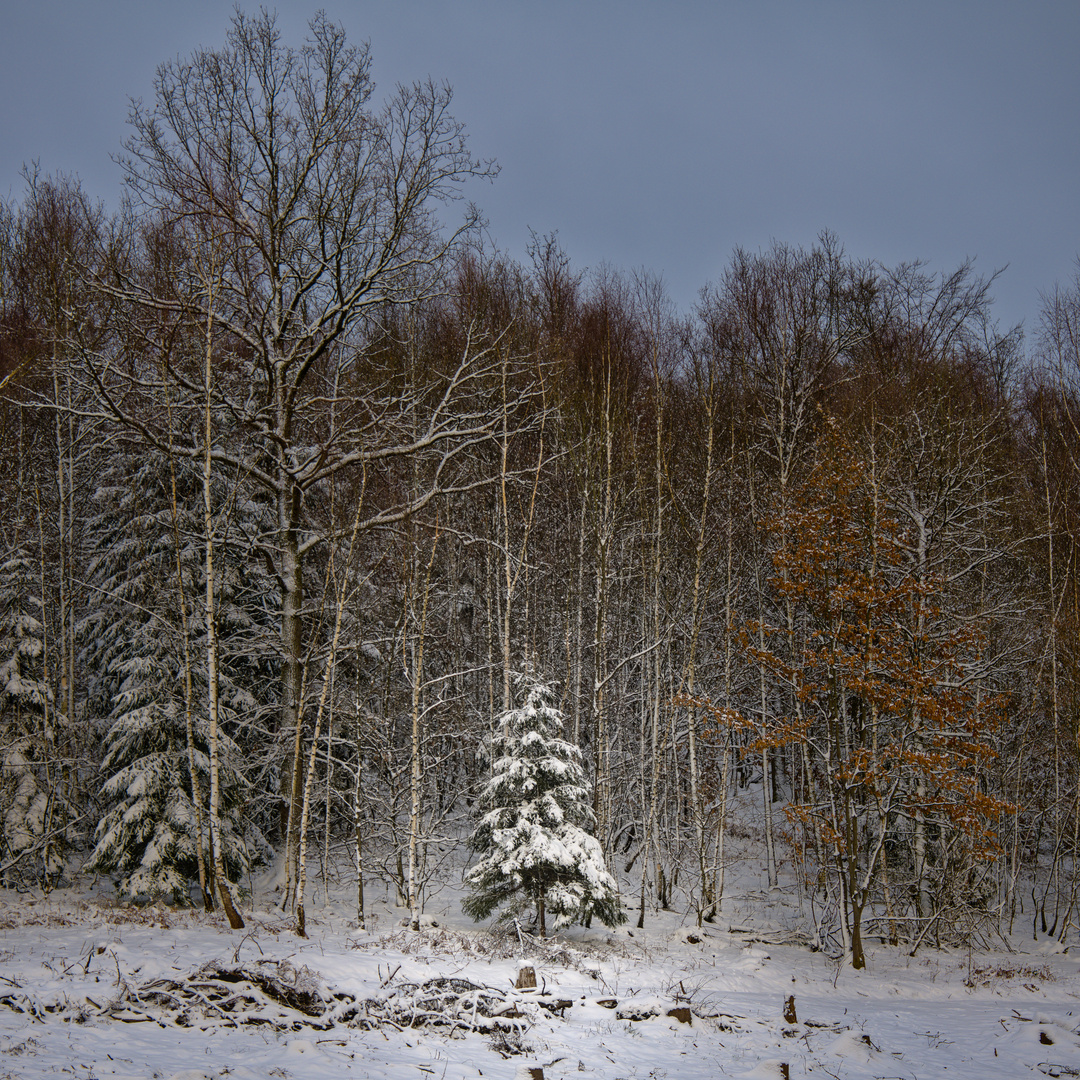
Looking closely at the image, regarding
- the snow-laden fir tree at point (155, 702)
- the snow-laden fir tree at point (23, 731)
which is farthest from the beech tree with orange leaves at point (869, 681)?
the snow-laden fir tree at point (23, 731)

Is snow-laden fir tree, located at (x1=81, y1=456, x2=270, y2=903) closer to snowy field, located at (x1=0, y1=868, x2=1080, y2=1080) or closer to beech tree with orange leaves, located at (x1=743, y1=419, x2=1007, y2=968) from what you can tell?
snowy field, located at (x1=0, y1=868, x2=1080, y2=1080)

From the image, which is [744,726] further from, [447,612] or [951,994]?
[447,612]

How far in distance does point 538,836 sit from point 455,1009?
2.96 meters

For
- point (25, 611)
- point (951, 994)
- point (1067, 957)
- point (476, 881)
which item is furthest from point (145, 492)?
point (1067, 957)

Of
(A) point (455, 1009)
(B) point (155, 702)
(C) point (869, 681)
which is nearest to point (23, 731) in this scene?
(B) point (155, 702)

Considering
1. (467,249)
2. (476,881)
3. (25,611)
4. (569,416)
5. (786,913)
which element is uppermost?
(467,249)

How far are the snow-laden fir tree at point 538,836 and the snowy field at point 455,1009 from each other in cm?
54

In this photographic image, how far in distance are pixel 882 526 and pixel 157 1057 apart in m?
11.1

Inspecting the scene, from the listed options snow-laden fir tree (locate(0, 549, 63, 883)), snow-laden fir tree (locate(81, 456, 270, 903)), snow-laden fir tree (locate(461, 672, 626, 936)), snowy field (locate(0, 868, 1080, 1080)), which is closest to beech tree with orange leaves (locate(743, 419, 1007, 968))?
snowy field (locate(0, 868, 1080, 1080))

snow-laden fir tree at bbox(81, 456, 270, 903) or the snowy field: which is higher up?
snow-laden fir tree at bbox(81, 456, 270, 903)

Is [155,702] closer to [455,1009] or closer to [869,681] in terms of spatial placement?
[455,1009]

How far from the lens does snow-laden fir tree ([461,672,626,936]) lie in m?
10.2

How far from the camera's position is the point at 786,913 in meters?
15.5

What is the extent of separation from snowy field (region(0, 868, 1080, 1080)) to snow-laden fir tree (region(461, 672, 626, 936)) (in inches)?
21.2
